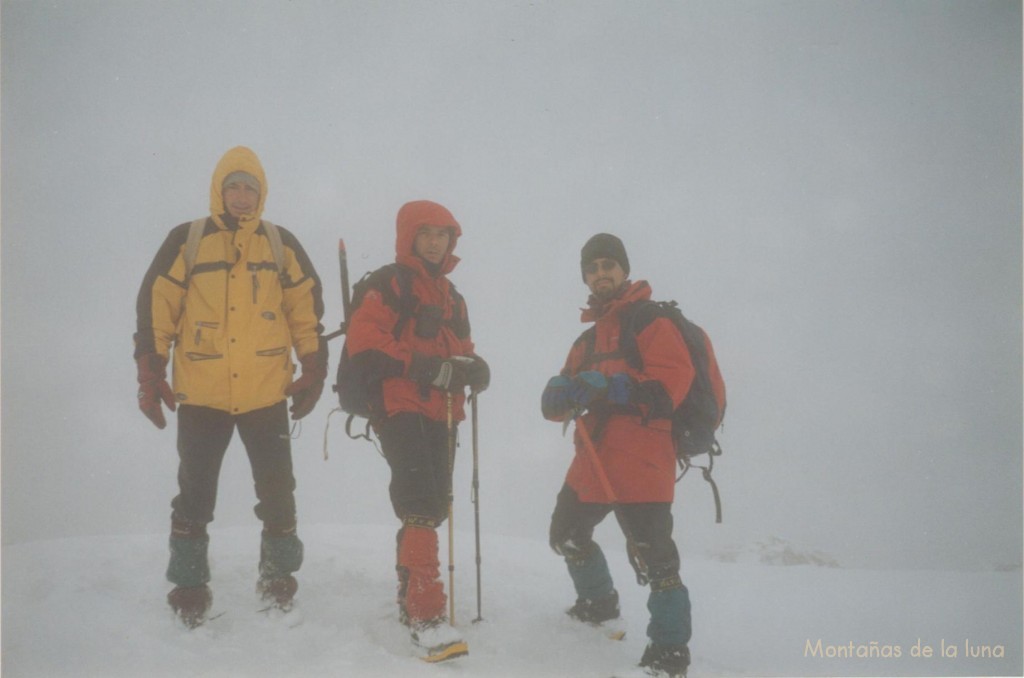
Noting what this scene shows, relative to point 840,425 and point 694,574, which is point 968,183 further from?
point 840,425

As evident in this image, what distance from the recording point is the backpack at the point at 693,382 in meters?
3.31

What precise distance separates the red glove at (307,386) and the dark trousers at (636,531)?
4.98 ft

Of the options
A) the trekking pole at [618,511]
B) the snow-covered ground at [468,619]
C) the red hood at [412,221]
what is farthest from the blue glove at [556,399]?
the snow-covered ground at [468,619]

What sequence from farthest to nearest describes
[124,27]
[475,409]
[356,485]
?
[356,485]
[124,27]
[475,409]

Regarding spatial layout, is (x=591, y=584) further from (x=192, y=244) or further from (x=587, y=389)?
(x=192, y=244)

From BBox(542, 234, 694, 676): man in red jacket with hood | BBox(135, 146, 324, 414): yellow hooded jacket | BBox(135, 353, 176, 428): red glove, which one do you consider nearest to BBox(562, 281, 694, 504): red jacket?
BBox(542, 234, 694, 676): man in red jacket with hood

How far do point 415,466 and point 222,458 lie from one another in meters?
1.04

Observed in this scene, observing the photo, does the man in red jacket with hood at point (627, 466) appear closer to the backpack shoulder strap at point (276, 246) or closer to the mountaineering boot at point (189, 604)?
the backpack shoulder strap at point (276, 246)

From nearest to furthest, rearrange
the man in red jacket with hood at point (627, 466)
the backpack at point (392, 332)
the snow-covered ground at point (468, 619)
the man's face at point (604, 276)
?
1. the snow-covered ground at point (468, 619)
2. the man in red jacket with hood at point (627, 466)
3. the backpack at point (392, 332)
4. the man's face at point (604, 276)

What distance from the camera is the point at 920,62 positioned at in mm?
5328

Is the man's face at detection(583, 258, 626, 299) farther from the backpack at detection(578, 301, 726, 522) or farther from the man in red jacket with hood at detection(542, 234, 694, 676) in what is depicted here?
the backpack at detection(578, 301, 726, 522)

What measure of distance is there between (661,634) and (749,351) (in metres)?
15.2

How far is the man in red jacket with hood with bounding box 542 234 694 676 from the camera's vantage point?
9.91 ft

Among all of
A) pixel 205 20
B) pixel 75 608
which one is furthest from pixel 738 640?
pixel 205 20
